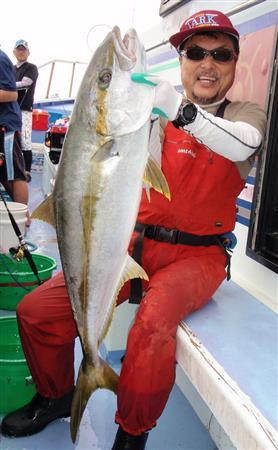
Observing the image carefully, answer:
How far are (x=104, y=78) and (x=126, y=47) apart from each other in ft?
0.45

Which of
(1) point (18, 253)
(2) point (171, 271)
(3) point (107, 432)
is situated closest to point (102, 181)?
(2) point (171, 271)

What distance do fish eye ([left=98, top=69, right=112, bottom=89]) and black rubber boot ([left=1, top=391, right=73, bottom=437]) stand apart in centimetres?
184

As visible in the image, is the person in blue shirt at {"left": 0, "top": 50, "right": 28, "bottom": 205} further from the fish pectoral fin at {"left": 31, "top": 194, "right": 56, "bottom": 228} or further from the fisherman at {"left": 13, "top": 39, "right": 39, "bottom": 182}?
the fish pectoral fin at {"left": 31, "top": 194, "right": 56, "bottom": 228}

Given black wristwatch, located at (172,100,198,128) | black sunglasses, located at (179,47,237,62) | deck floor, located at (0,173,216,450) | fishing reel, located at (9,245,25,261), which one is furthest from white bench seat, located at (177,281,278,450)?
fishing reel, located at (9,245,25,261)

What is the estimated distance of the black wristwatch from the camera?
179 centimetres

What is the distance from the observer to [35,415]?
248 centimetres

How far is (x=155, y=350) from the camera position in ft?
6.22

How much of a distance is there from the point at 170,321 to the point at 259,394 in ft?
1.73

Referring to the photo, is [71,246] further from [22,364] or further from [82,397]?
[22,364]

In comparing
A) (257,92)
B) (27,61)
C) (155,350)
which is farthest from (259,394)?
(27,61)

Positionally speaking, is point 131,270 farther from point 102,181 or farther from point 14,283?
point 14,283

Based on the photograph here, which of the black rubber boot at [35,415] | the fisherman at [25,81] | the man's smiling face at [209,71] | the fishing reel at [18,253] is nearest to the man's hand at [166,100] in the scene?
the man's smiling face at [209,71]

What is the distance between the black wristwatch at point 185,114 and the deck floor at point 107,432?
181 cm

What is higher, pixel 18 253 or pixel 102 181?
pixel 102 181
